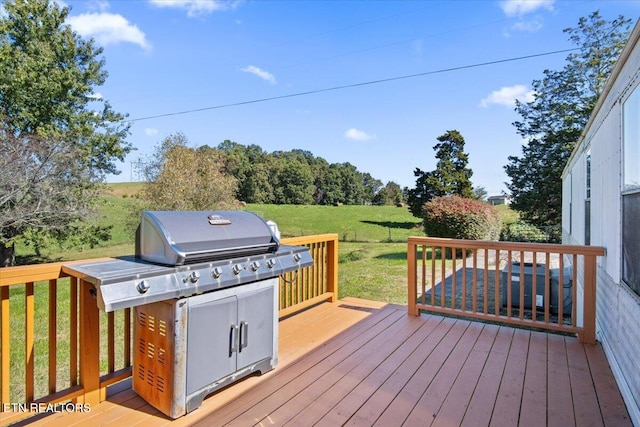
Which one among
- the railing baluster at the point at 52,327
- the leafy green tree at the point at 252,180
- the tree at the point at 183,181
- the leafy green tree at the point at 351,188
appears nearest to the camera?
the railing baluster at the point at 52,327

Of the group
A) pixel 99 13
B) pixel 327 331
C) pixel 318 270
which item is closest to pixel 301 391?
pixel 327 331

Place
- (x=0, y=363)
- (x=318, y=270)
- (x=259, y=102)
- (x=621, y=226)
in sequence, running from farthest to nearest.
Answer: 1. (x=259, y=102)
2. (x=318, y=270)
3. (x=621, y=226)
4. (x=0, y=363)

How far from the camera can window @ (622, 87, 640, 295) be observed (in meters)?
2.05

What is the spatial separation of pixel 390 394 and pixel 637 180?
1.90m

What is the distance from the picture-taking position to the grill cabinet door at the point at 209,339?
6.57 ft

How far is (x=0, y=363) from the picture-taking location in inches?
72.1

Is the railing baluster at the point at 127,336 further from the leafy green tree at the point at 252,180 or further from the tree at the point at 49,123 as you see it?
the leafy green tree at the point at 252,180

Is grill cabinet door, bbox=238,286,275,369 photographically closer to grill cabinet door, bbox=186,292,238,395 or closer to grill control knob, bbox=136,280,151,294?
grill cabinet door, bbox=186,292,238,395

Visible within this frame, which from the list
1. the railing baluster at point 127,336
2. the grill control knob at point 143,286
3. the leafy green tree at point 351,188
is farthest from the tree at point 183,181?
the leafy green tree at point 351,188

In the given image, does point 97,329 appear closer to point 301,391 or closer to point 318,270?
point 301,391

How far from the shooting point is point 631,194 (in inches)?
86.0

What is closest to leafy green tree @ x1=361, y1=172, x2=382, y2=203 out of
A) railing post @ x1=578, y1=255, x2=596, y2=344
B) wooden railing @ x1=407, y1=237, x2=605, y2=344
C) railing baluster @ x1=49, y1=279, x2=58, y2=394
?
wooden railing @ x1=407, y1=237, x2=605, y2=344

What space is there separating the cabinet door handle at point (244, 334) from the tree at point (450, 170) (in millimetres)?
17477

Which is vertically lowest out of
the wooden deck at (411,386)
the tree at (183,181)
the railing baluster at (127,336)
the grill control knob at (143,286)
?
the wooden deck at (411,386)
